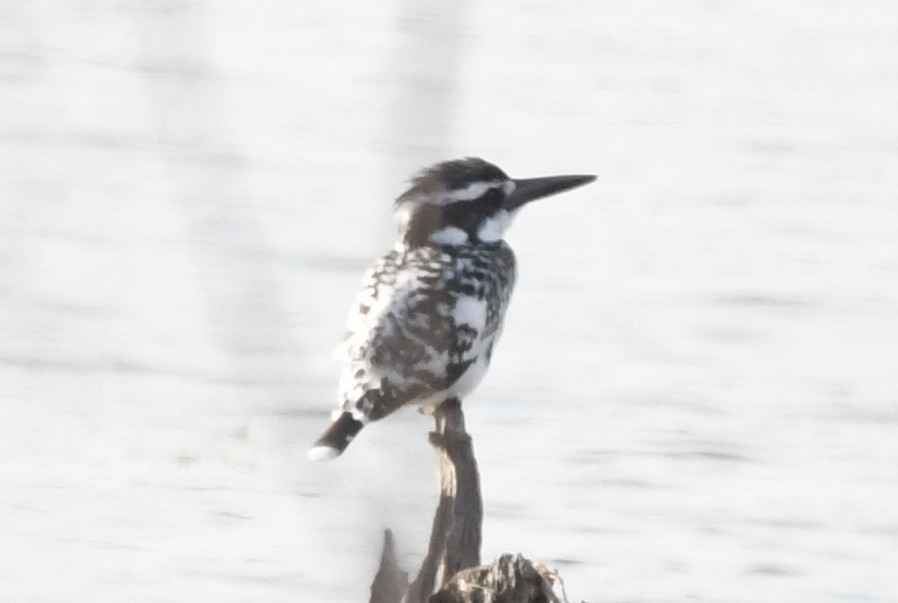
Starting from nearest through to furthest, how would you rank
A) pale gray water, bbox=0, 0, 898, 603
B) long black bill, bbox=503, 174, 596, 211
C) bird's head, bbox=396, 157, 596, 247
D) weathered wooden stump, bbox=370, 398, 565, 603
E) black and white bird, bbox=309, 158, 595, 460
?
weathered wooden stump, bbox=370, 398, 565, 603
black and white bird, bbox=309, 158, 595, 460
bird's head, bbox=396, 157, 596, 247
long black bill, bbox=503, 174, 596, 211
pale gray water, bbox=0, 0, 898, 603

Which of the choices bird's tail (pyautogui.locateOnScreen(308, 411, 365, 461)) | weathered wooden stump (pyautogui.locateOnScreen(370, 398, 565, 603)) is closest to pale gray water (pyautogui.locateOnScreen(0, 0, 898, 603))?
bird's tail (pyautogui.locateOnScreen(308, 411, 365, 461))

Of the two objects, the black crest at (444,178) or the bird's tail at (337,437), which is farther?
the black crest at (444,178)

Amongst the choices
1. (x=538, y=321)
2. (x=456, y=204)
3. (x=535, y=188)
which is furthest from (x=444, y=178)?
(x=538, y=321)

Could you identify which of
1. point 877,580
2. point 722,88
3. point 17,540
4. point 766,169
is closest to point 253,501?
point 17,540

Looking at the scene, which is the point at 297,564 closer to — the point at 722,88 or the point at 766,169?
the point at 766,169

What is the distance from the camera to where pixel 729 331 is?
702cm

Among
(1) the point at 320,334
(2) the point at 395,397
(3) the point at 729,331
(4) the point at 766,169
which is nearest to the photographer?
(2) the point at 395,397

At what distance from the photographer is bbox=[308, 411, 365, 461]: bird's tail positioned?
4082 millimetres

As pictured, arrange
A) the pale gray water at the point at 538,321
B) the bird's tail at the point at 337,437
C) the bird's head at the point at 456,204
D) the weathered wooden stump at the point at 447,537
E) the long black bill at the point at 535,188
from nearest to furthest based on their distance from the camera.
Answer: the weathered wooden stump at the point at 447,537
the bird's tail at the point at 337,437
the bird's head at the point at 456,204
the long black bill at the point at 535,188
the pale gray water at the point at 538,321

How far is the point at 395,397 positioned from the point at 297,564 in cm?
130

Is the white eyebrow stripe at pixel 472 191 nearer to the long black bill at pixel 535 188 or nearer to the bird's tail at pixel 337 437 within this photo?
the long black bill at pixel 535 188

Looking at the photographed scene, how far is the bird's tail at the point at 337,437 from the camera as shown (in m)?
4.08

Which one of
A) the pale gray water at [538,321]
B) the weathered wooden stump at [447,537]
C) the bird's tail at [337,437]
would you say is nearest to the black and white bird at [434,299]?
the bird's tail at [337,437]

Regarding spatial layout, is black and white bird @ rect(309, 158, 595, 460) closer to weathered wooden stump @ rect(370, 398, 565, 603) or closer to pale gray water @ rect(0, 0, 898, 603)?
pale gray water @ rect(0, 0, 898, 603)
